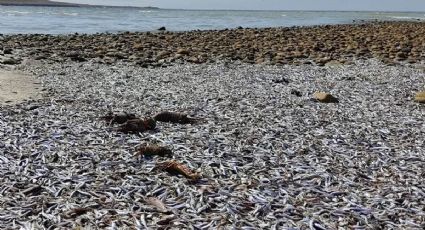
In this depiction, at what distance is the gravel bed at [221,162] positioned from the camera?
4.67 metres

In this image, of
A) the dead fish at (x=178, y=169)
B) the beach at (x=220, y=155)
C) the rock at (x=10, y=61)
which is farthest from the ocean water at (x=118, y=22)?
the dead fish at (x=178, y=169)

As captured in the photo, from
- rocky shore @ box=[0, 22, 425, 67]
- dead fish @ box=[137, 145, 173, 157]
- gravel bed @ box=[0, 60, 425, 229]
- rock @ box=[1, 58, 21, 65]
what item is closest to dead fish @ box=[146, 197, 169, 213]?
gravel bed @ box=[0, 60, 425, 229]

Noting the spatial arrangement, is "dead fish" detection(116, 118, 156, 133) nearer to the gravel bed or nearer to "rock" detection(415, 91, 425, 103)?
the gravel bed

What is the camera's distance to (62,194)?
16.6ft

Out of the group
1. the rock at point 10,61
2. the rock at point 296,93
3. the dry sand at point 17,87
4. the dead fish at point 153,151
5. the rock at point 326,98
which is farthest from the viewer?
the rock at point 10,61

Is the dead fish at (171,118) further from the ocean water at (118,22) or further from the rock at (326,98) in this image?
the ocean water at (118,22)

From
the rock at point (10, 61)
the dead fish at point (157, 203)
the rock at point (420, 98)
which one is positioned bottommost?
the rock at point (10, 61)

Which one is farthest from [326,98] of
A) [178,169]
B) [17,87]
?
[17,87]

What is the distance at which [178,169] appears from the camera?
5.69m

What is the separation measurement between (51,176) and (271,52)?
15.8 meters

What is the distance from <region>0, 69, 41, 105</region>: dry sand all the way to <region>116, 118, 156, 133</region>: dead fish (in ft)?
10.4

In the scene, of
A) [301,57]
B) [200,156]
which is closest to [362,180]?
[200,156]

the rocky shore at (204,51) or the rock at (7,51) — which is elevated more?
the rocky shore at (204,51)

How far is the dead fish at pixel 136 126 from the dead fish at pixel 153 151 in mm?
992
